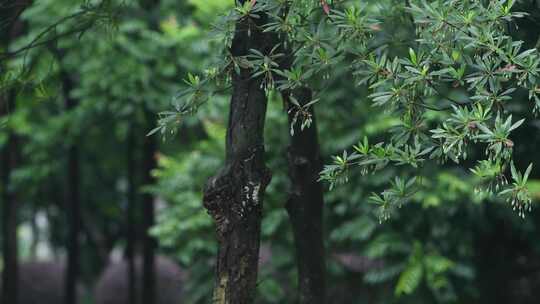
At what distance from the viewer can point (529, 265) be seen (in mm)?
14641

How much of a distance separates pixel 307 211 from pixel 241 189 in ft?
4.96

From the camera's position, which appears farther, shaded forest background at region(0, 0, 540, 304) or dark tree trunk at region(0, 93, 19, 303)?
dark tree trunk at region(0, 93, 19, 303)

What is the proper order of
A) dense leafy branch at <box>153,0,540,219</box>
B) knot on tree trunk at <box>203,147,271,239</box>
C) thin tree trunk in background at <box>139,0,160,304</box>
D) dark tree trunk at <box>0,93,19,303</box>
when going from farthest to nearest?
1. dark tree trunk at <box>0,93,19,303</box>
2. thin tree trunk in background at <box>139,0,160,304</box>
3. knot on tree trunk at <box>203,147,271,239</box>
4. dense leafy branch at <box>153,0,540,219</box>

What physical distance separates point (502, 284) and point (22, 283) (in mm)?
12296

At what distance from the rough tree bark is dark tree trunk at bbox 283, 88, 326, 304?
48.6 inches

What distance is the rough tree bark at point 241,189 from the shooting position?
6465 millimetres

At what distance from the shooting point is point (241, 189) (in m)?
6.51

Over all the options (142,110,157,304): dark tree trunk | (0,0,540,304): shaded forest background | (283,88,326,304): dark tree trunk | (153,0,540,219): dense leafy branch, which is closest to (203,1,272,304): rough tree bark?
(153,0,540,219): dense leafy branch

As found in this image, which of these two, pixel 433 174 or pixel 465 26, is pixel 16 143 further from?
pixel 465 26

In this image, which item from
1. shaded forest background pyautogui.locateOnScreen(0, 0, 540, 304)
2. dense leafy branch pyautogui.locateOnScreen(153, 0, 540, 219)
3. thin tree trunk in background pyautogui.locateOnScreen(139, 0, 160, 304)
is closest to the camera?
dense leafy branch pyautogui.locateOnScreen(153, 0, 540, 219)

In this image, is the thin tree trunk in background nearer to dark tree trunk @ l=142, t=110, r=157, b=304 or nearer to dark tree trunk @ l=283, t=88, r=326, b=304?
dark tree trunk @ l=142, t=110, r=157, b=304

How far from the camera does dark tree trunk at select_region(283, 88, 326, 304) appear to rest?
7.87 meters

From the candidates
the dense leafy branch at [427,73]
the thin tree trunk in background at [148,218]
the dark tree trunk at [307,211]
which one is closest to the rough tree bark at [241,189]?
the dense leafy branch at [427,73]

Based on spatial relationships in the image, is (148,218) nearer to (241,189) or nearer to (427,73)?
(241,189)
